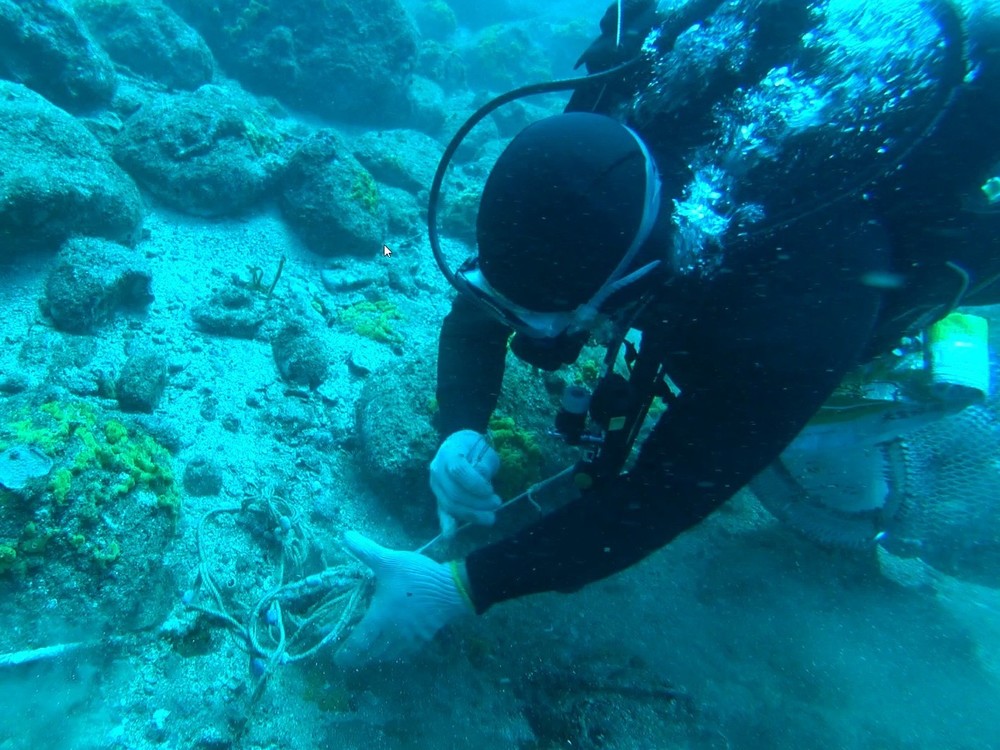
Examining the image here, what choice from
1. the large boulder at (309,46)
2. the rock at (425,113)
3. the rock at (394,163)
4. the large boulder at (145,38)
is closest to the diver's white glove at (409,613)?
the rock at (394,163)

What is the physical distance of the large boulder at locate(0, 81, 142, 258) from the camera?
11.6 ft

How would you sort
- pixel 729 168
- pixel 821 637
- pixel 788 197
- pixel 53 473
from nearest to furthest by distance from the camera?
pixel 788 197 < pixel 729 168 < pixel 53 473 < pixel 821 637

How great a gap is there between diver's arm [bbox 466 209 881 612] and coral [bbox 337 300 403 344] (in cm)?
262

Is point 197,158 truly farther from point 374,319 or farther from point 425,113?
point 425,113

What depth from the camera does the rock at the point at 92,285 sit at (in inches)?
133

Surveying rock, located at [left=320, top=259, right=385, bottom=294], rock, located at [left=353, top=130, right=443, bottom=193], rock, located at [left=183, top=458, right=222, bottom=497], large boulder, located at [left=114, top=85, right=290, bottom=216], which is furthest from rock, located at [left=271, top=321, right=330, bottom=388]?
rock, located at [left=353, top=130, right=443, bottom=193]

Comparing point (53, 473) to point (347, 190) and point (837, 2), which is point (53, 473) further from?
point (347, 190)

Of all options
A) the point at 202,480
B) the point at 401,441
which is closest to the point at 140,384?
the point at 202,480

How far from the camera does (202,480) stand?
9.20 feet

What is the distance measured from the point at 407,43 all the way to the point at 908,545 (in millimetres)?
9424

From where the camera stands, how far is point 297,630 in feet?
7.43

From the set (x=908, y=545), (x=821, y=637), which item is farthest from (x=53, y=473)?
(x=908, y=545)

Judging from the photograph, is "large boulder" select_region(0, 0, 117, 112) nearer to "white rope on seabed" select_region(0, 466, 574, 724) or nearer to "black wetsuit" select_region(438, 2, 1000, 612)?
"white rope on seabed" select_region(0, 466, 574, 724)

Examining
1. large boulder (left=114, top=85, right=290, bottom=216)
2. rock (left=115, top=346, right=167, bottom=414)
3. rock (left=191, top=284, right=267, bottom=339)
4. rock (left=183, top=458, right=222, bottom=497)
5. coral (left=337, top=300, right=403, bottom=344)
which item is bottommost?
rock (left=183, top=458, right=222, bottom=497)
